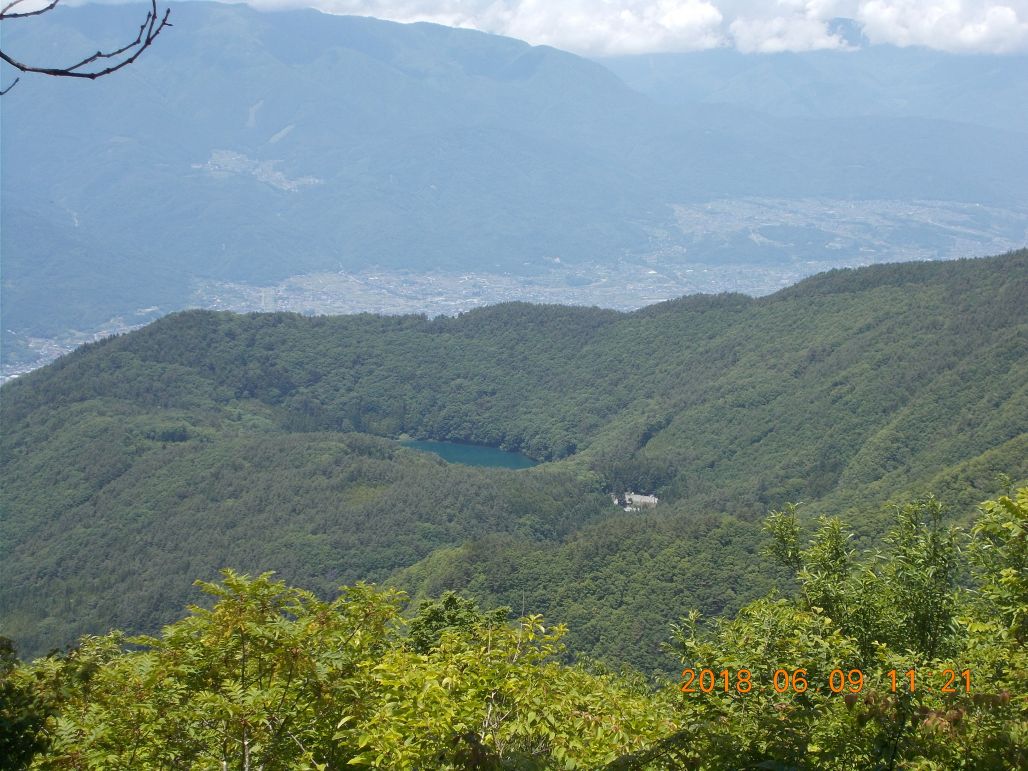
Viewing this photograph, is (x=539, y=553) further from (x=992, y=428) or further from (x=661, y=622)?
(x=992, y=428)

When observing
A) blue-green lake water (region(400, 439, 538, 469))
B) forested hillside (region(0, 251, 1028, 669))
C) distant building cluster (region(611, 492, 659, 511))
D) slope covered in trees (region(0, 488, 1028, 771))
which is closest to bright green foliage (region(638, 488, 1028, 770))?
slope covered in trees (region(0, 488, 1028, 771))

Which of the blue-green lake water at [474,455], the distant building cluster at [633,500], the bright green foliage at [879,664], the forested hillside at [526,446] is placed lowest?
the blue-green lake water at [474,455]

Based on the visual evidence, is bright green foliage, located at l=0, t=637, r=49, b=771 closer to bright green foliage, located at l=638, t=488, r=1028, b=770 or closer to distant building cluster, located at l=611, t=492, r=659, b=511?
bright green foliage, located at l=638, t=488, r=1028, b=770

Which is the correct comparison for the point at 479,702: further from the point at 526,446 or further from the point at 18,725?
the point at 526,446

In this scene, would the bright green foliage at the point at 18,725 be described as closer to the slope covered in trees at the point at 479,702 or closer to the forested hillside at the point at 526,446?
the slope covered in trees at the point at 479,702

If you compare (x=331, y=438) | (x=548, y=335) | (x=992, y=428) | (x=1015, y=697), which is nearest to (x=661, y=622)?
(x=992, y=428)

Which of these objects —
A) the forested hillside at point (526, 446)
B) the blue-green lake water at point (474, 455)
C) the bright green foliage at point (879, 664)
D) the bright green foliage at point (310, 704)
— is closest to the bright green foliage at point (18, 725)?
the bright green foliage at point (310, 704)

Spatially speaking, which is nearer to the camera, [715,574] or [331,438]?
[715,574]
